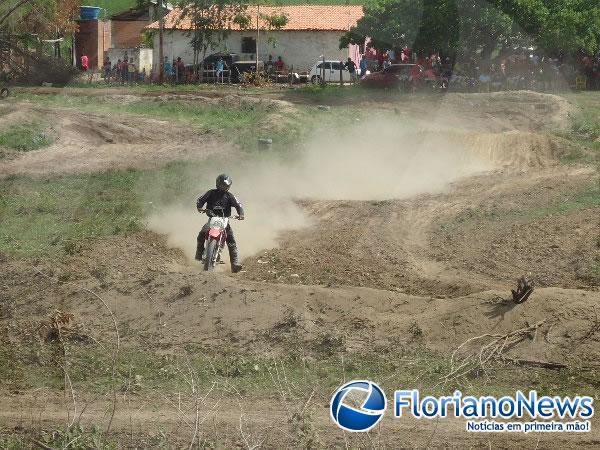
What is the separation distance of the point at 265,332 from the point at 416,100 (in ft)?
75.9

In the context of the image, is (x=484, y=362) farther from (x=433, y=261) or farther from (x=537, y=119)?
(x=537, y=119)

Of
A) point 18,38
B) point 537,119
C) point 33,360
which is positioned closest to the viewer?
point 33,360

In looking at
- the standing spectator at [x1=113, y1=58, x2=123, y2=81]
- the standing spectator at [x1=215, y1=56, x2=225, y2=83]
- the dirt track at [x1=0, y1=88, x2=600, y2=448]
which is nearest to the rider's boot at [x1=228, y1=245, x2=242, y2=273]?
the dirt track at [x1=0, y1=88, x2=600, y2=448]

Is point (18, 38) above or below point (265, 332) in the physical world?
above

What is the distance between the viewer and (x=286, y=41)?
54531 millimetres

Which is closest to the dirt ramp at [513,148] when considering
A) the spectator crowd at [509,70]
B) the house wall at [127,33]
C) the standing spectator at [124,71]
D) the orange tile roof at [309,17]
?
the spectator crowd at [509,70]

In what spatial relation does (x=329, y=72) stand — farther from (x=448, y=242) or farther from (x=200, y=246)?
(x=200, y=246)

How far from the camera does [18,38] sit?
4331 centimetres

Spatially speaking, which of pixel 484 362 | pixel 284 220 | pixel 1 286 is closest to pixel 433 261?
pixel 284 220

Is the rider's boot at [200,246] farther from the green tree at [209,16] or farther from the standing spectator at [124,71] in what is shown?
the standing spectator at [124,71]

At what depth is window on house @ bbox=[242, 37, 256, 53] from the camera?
54.5 metres

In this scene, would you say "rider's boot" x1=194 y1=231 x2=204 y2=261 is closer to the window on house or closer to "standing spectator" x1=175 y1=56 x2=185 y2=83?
"standing spectator" x1=175 y1=56 x2=185 y2=83

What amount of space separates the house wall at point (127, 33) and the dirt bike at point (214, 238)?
46.2 metres

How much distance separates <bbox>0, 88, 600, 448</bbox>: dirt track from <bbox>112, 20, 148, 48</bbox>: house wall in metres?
37.0
